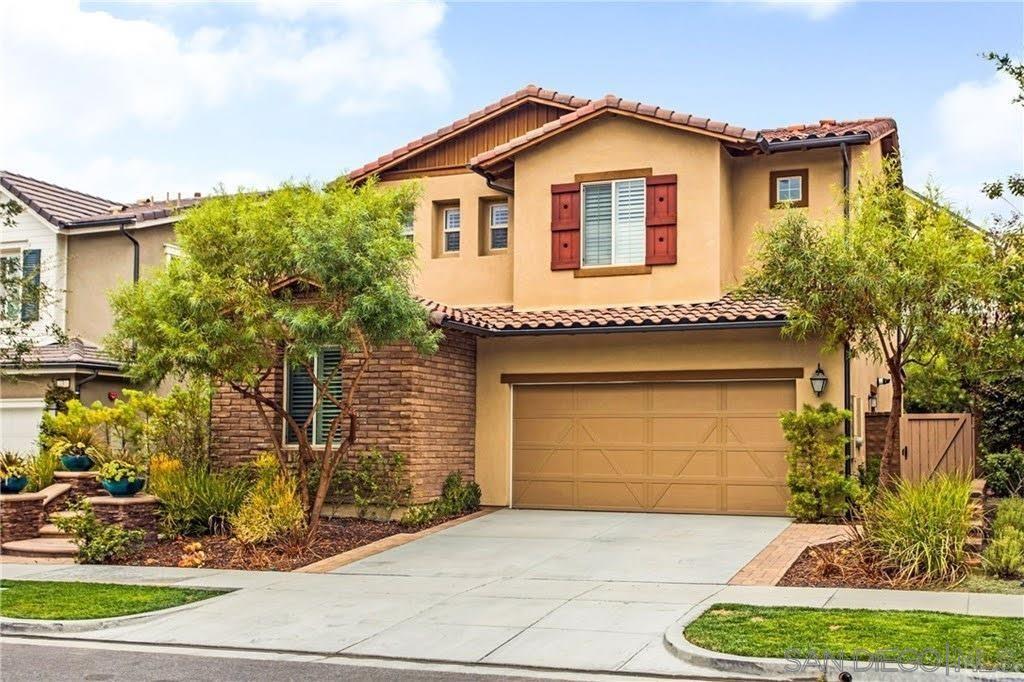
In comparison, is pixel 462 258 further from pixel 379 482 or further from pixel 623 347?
pixel 379 482

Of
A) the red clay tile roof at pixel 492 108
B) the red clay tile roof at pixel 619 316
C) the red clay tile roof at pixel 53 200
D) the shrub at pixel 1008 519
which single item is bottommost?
the shrub at pixel 1008 519

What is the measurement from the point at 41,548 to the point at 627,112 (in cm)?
1206

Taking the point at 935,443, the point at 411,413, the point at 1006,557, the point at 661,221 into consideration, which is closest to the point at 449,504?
the point at 411,413

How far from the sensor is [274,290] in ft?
54.6

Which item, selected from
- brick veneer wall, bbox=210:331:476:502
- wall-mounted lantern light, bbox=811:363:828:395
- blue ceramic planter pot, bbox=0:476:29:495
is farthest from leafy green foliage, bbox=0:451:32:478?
wall-mounted lantern light, bbox=811:363:828:395

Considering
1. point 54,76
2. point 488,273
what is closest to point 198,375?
point 54,76

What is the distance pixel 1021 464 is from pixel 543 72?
39.1ft

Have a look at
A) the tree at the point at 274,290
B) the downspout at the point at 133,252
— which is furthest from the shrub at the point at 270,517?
the downspout at the point at 133,252

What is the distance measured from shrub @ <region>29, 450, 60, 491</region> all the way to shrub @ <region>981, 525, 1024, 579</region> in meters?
14.5

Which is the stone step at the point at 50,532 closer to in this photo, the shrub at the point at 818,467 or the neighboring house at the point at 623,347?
the neighboring house at the point at 623,347

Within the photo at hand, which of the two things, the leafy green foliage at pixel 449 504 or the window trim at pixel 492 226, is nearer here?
the leafy green foliage at pixel 449 504

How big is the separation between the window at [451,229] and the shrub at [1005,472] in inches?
418

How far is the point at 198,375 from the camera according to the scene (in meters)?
16.1

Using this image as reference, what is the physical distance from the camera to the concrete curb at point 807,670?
8445 millimetres
